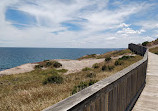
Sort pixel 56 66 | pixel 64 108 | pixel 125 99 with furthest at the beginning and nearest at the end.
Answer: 1. pixel 56 66
2. pixel 125 99
3. pixel 64 108

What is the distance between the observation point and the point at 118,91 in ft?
10.9

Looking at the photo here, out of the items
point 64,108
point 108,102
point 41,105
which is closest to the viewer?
point 64,108

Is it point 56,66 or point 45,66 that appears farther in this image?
point 45,66

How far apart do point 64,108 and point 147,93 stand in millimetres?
5328

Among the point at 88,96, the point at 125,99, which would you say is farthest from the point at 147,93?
the point at 88,96

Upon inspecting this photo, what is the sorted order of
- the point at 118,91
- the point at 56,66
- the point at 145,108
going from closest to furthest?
the point at 118,91 → the point at 145,108 → the point at 56,66

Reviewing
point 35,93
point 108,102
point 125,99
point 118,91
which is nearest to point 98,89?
point 108,102

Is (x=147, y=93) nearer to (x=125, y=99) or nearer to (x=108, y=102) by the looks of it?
(x=125, y=99)

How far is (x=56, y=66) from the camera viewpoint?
1057 inches

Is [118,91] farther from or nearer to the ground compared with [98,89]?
nearer to the ground

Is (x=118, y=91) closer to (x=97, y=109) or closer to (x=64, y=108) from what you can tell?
(x=97, y=109)

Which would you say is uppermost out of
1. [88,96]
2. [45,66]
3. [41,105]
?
[88,96]

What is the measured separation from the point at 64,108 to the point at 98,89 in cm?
87

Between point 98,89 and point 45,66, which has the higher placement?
point 98,89
